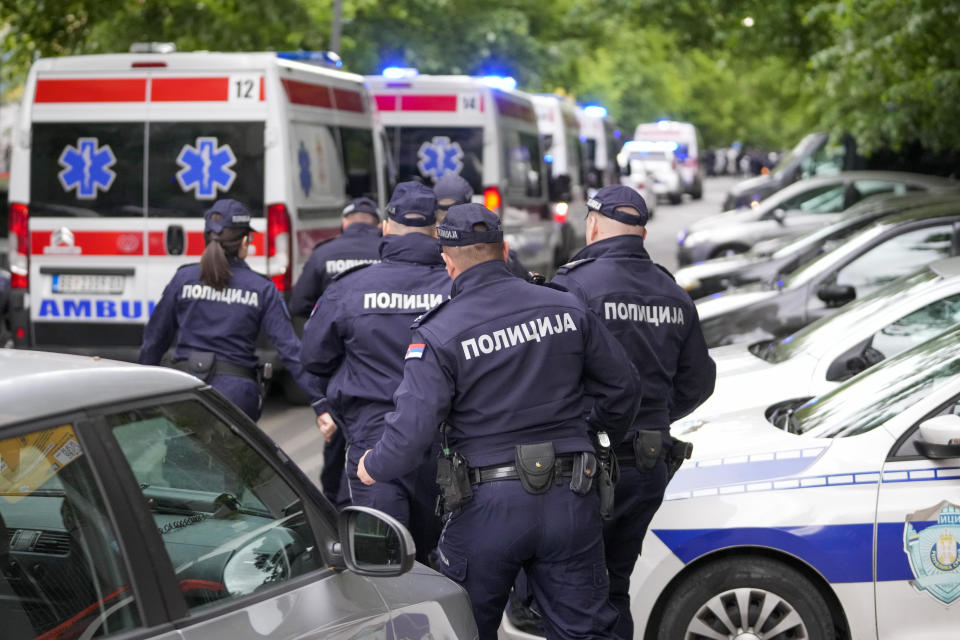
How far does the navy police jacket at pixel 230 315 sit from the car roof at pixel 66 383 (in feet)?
10.9

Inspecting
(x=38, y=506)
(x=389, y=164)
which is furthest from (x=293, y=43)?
(x=38, y=506)

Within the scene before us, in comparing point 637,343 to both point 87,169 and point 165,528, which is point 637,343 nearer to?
point 165,528

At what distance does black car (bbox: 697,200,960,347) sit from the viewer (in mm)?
9383

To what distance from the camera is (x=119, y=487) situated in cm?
254

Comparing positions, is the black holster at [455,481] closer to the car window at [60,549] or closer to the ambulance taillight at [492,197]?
the car window at [60,549]

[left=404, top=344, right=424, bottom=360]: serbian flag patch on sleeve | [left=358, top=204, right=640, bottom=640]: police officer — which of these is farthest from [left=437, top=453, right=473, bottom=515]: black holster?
[left=404, top=344, right=424, bottom=360]: serbian flag patch on sleeve

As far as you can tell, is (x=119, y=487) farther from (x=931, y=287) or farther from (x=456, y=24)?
(x=456, y=24)

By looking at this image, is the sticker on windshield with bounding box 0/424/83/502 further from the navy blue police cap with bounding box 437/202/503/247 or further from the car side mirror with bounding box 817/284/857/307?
the car side mirror with bounding box 817/284/857/307

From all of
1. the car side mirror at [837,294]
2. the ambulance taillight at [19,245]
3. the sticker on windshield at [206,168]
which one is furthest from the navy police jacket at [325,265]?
the ambulance taillight at [19,245]

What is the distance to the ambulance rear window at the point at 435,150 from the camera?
14062 mm

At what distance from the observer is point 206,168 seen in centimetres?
979

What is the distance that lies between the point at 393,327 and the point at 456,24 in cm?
2078

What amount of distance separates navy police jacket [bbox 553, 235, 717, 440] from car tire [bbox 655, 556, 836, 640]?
0.52 m

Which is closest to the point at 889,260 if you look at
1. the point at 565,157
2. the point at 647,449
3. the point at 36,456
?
the point at 647,449
